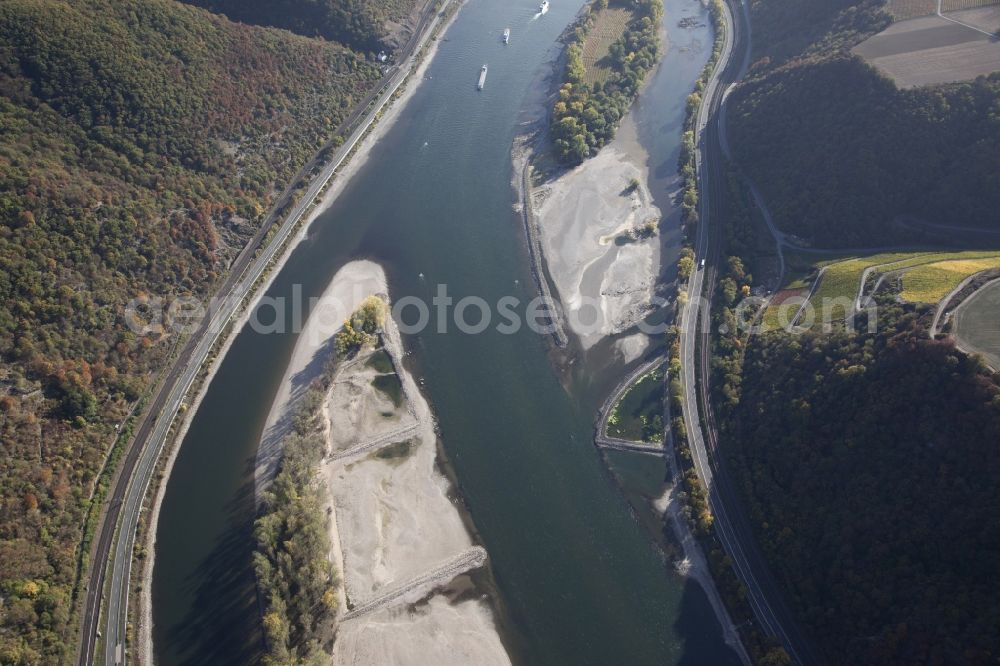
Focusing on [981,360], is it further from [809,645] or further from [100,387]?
[100,387]

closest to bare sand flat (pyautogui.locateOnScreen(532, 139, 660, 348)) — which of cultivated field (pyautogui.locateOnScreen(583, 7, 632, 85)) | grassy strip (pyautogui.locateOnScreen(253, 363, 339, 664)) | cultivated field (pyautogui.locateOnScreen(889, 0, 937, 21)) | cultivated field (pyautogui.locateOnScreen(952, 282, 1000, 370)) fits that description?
cultivated field (pyautogui.locateOnScreen(583, 7, 632, 85))

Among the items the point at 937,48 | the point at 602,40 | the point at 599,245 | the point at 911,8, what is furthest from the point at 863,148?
the point at 602,40

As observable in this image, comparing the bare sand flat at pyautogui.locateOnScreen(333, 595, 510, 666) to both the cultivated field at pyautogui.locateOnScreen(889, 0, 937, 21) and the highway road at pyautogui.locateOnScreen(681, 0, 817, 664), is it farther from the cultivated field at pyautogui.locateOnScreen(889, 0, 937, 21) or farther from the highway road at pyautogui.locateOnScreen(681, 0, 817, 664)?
the cultivated field at pyautogui.locateOnScreen(889, 0, 937, 21)

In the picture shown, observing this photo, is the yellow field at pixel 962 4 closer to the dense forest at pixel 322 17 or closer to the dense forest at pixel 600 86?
the dense forest at pixel 600 86

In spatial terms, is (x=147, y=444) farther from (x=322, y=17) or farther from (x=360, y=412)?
(x=322, y=17)

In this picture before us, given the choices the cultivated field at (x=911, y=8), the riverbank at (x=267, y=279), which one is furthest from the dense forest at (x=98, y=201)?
the cultivated field at (x=911, y=8)

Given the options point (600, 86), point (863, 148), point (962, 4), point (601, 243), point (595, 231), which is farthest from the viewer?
point (600, 86)
